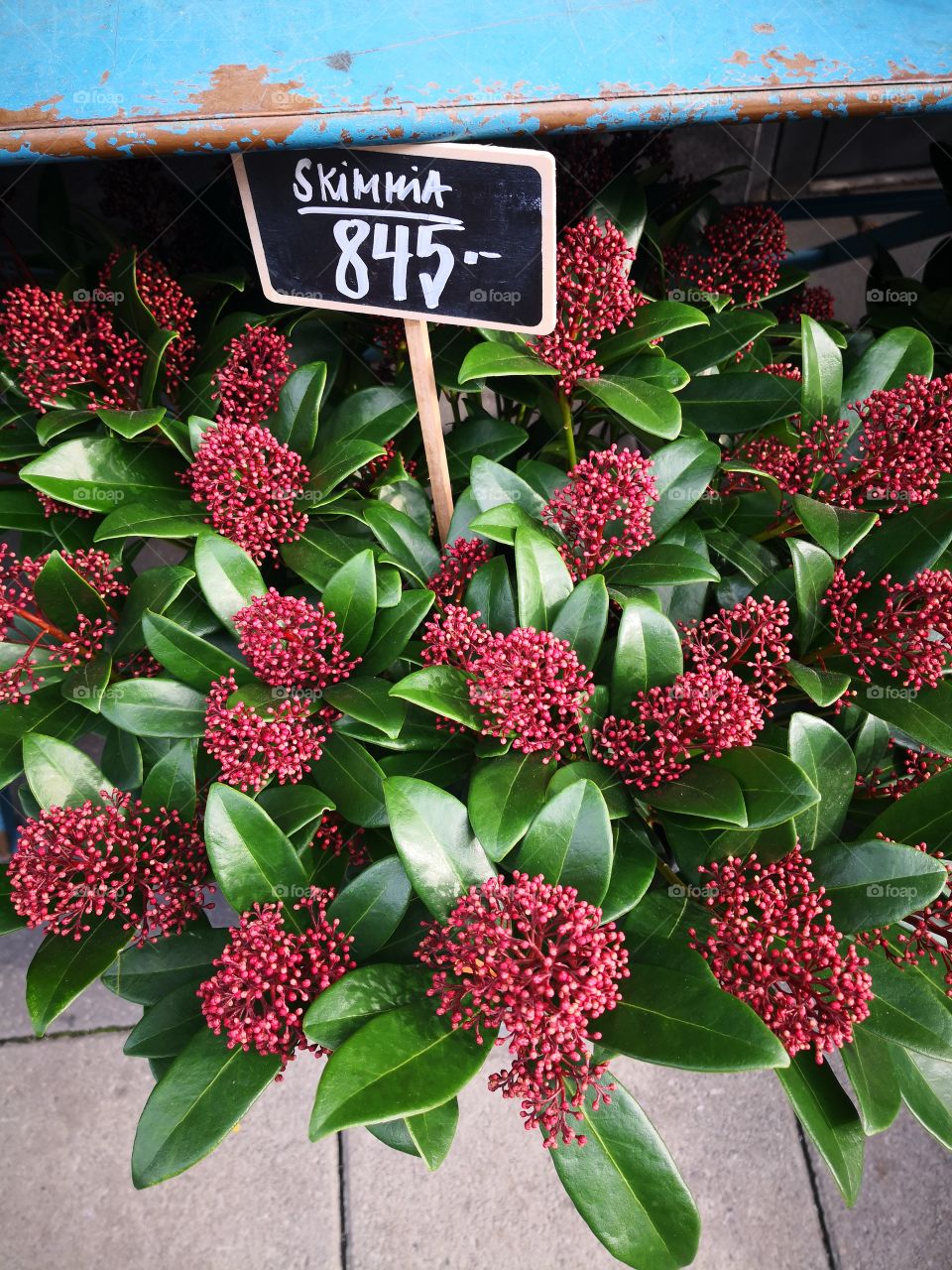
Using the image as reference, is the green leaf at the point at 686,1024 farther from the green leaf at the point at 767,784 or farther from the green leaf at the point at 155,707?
the green leaf at the point at 155,707

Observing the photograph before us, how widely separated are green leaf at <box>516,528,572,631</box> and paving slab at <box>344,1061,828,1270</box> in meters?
1.37

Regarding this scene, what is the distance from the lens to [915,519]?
4.58 ft

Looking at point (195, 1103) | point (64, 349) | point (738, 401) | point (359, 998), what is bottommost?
point (195, 1103)

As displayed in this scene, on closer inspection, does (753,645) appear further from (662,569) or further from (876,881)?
(876,881)

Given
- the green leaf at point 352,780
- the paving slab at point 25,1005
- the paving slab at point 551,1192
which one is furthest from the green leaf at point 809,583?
the paving slab at point 25,1005

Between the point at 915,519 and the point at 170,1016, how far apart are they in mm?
1329

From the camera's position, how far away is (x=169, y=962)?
51.2 inches

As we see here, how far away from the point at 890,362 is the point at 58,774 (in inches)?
60.1

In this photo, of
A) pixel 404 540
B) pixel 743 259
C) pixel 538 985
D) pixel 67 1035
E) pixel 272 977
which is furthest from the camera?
pixel 67 1035

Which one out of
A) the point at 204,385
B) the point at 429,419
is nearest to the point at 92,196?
the point at 204,385

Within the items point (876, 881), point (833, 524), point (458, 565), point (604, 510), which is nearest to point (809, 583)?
point (833, 524)

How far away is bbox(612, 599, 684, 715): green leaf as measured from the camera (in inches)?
49.5

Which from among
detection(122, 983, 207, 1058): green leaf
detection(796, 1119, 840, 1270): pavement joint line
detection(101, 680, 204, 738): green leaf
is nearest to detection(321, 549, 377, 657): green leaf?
detection(101, 680, 204, 738): green leaf

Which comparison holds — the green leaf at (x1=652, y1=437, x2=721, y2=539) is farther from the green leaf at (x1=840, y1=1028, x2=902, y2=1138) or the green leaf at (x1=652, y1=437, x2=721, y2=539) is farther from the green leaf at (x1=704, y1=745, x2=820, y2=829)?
the green leaf at (x1=840, y1=1028, x2=902, y2=1138)
